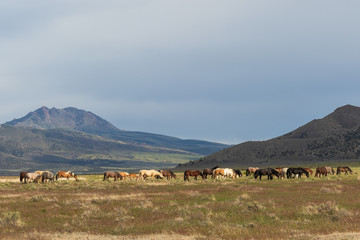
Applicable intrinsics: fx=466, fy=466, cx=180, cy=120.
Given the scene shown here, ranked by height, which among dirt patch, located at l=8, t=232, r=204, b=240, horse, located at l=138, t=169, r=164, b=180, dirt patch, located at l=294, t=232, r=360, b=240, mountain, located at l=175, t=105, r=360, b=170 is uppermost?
mountain, located at l=175, t=105, r=360, b=170

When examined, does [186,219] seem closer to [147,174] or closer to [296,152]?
[147,174]

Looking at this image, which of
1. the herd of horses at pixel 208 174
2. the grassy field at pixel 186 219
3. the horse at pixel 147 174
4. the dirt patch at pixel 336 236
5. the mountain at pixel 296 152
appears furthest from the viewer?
the mountain at pixel 296 152

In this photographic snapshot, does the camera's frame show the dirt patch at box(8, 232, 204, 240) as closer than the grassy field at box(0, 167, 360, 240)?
Yes

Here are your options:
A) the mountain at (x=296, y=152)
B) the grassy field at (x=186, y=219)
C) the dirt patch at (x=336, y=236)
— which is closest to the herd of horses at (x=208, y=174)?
the grassy field at (x=186, y=219)

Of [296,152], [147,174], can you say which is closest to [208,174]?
[147,174]

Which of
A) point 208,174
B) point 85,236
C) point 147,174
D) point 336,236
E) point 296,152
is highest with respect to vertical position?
point 296,152

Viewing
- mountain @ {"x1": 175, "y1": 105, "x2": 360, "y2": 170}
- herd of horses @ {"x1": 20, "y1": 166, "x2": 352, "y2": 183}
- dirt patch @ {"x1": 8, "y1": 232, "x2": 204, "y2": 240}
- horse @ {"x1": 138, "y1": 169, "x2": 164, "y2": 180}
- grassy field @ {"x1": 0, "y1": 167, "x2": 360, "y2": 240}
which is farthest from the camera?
mountain @ {"x1": 175, "y1": 105, "x2": 360, "y2": 170}

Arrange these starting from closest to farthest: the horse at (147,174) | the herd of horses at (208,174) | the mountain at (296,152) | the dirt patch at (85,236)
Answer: the dirt patch at (85,236) → the herd of horses at (208,174) → the horse at (147,174) → the mountain at (296,152)

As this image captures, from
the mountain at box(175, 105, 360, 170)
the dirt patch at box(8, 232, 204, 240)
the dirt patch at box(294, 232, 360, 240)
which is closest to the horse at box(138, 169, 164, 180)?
the dirt patch at box(8, 232, 204, 240)

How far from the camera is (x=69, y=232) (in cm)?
2012

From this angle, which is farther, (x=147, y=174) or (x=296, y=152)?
(x=296, y=152)

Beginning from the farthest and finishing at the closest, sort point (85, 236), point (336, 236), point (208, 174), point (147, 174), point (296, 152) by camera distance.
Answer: point (296, 152)
point (147, 174)
point (208, 174)
point (85, 236)
point (336, 236)

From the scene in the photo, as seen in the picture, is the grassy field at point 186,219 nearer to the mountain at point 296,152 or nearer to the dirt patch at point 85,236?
the dirt patch at point 85,236

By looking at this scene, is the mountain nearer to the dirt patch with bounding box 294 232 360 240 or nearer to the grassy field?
the grassy field
